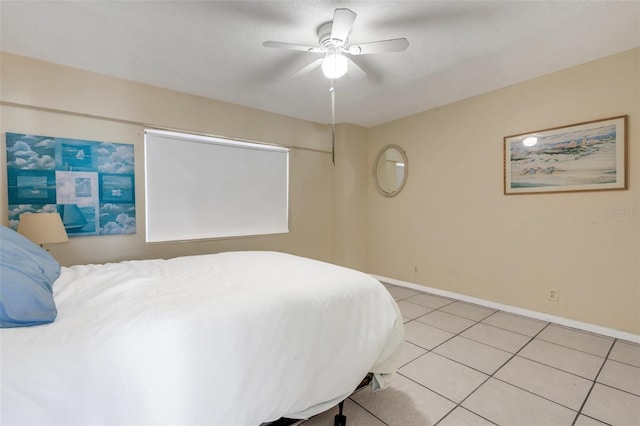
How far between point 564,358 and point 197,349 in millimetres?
2685

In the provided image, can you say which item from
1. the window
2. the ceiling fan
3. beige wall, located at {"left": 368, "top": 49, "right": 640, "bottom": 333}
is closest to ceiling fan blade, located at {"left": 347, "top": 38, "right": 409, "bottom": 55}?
the ceiling fan

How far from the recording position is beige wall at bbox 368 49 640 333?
243 centimetres

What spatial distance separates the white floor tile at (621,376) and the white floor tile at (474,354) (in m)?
0.54

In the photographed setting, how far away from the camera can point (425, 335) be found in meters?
2.57

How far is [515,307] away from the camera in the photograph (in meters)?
3.05

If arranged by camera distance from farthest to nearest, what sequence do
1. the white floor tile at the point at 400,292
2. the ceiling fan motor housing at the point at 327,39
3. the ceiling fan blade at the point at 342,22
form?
the white floor tile at the point at 400,292 → the ceiling fan motor housing at the point at 327,39 → the ceiling fan blade at the point at 342,22

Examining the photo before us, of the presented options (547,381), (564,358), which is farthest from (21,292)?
(564,358)

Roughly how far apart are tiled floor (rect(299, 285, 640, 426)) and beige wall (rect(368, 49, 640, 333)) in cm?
45

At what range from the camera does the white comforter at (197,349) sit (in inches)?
35.6

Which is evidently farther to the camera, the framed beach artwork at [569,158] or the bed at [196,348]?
the framed beach artwork at [569,158]

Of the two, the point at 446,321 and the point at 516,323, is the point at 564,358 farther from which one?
the point at 446,321

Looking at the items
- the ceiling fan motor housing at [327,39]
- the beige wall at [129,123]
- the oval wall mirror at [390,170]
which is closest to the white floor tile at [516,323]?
the oval wall mirror at [390,170]

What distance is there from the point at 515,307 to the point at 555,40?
8.47 ft

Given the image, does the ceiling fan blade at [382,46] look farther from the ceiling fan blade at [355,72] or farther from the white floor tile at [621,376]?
the white floor tile at [621,376]
